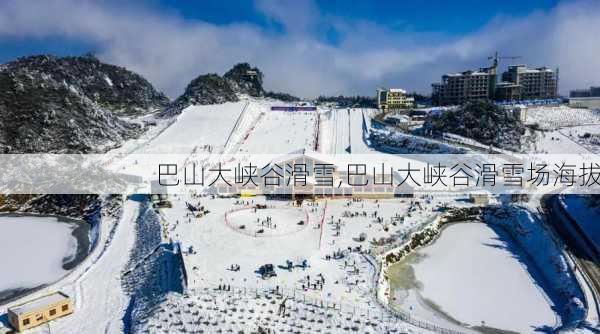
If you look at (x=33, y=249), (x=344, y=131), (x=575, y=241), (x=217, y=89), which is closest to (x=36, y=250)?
(x=33, y=249)

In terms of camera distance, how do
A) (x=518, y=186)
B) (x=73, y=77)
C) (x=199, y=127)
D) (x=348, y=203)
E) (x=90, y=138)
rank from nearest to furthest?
(x=348, y=203), (x=518, y=186), (x=90, y=138), (x=199, y=127), (x=73, y=77)

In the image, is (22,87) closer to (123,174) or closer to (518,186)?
(123,174)

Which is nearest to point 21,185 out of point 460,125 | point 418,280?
point 418,280

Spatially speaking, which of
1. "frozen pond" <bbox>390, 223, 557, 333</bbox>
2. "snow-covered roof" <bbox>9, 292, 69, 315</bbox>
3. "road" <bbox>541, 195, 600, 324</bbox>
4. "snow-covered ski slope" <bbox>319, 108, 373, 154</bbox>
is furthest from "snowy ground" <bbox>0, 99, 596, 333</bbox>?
"snow-covered ski slope" <bbox>319, 108, 373, 154</bbox>

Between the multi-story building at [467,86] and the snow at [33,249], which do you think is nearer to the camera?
the snow at [33,249]

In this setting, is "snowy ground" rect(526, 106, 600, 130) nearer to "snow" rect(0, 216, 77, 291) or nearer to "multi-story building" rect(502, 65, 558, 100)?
"multi-story building" rect(502, 65, 558, 100)

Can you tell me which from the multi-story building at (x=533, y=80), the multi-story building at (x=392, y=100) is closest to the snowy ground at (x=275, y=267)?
the multi-story building at (x=392, y=100)

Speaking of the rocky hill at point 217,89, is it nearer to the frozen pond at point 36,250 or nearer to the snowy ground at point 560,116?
the frozen pond at point 36,250
